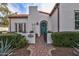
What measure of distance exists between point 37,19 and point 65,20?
8.54 feet

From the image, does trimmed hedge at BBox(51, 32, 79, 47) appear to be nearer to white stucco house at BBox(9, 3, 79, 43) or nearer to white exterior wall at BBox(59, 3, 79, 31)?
white stucco house at BBox(9, 3, 79, 43)

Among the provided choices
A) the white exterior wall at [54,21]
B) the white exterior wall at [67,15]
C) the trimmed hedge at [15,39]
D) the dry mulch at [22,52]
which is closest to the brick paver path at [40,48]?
the dry mulch at [22,52]

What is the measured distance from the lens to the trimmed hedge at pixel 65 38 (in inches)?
497

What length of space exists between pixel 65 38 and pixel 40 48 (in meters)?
1.97

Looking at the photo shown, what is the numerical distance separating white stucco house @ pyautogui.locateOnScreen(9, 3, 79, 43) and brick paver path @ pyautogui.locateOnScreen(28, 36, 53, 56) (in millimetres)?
399

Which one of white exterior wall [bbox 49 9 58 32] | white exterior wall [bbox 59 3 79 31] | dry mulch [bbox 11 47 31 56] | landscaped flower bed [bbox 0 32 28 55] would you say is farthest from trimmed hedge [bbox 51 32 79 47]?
dry mulch [bbox 11 47 31 56]

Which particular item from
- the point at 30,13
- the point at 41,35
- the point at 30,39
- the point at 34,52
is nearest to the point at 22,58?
the point at 34,52

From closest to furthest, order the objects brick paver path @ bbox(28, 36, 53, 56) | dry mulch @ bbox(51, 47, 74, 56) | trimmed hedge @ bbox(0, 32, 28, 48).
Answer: dry mulch @ bbox(51, 47, 74, 56)
brick paver path @ bbox(28, 36, 53, 56)
trimmed hedge @ bbox(0, 32, 28, 48)

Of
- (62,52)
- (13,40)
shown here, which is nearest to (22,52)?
(13,40)

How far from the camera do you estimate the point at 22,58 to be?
977 cm

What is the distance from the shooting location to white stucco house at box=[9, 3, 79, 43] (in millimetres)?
13430

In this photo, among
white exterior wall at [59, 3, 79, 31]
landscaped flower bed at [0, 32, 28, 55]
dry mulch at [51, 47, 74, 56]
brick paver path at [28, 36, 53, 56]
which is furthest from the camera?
white exterior wall at [59, 3, 79, 31]

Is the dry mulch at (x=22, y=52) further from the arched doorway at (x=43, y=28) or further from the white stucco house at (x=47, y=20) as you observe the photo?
the arched doorway at (x=43, y=28)

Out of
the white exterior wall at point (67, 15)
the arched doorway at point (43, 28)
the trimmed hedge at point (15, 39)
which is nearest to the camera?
the trimmed hedge at point (15, 39)
